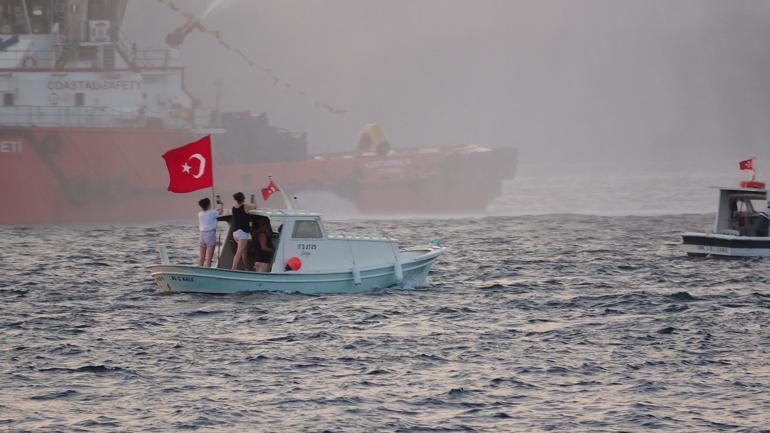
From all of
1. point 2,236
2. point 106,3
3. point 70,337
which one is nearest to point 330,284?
point 70,337

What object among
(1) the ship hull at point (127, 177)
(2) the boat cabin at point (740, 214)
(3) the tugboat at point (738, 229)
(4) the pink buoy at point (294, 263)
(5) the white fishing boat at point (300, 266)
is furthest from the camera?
(1) the ship hull at point (127, 177)

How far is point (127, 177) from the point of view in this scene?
66062mm

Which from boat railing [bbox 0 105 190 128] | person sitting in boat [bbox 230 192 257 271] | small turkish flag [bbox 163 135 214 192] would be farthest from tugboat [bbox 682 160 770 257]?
boat railing [bbox 0 105 190 128]

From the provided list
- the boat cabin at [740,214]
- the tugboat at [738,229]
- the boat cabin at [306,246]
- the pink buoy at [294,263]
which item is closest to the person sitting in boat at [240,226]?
the boat cabin at [306,246]

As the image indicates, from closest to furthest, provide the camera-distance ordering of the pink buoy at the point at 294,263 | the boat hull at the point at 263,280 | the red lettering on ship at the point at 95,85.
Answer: the boat hull at the point at 263,280, the pink buoy at the point at 294,263, the red lettering on ship at the point at 95,85

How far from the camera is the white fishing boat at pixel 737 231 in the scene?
39.6m

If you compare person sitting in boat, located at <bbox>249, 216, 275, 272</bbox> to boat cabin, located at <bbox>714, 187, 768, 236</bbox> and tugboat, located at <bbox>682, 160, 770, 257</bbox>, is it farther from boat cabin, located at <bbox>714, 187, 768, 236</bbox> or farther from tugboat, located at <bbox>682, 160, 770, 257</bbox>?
boat cabin, located at <bbox>714, 187, 768, 236</bbox>

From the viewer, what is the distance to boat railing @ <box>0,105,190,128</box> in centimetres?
6494

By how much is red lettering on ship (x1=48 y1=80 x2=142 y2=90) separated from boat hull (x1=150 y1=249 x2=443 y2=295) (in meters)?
38.9

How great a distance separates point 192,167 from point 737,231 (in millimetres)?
20213

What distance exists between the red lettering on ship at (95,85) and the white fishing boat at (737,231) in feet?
119

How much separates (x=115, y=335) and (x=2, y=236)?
32348 millimetres

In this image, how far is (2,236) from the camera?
54.9 m

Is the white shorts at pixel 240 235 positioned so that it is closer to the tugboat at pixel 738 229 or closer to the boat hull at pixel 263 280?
the boat hull at pixel 263 280
